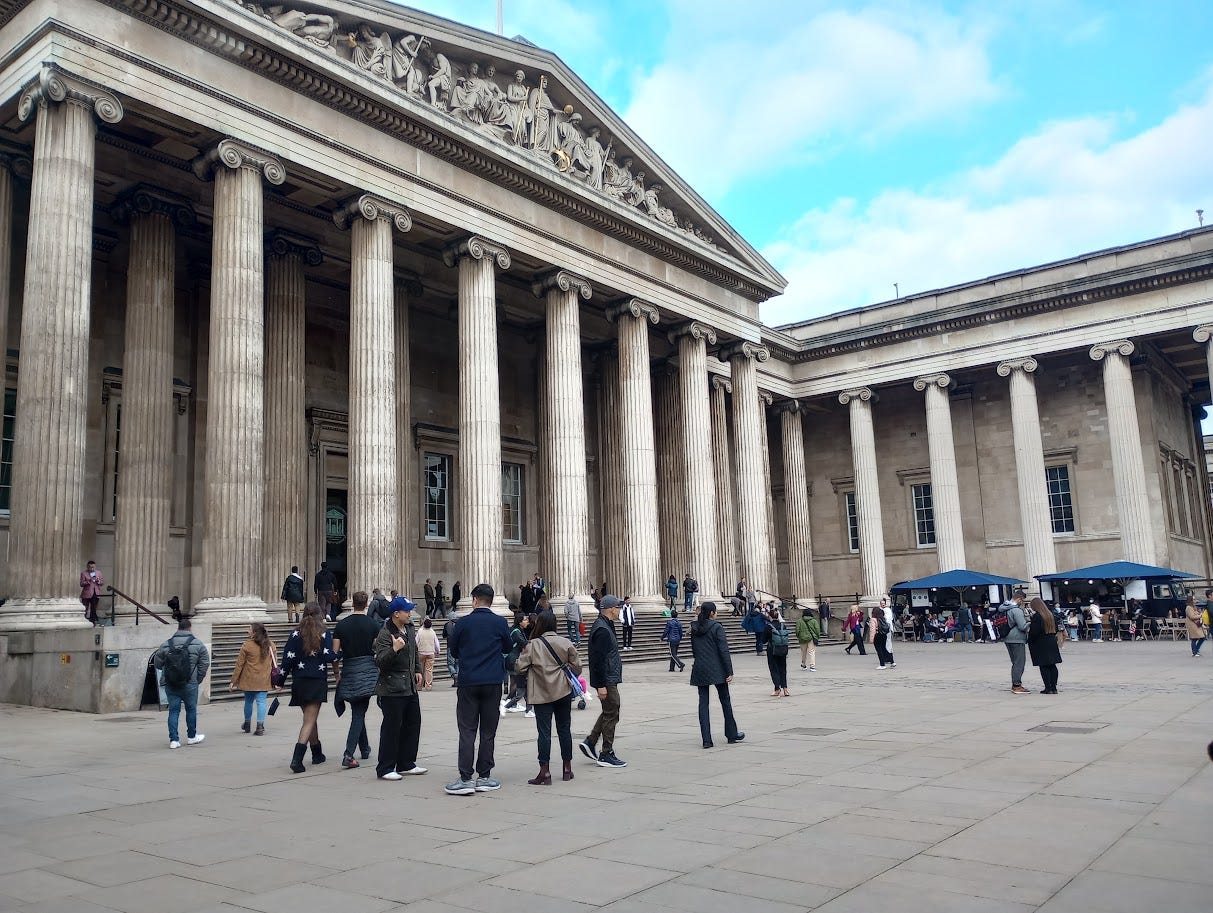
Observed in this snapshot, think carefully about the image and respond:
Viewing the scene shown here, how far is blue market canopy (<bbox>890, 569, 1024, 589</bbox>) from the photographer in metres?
35.0

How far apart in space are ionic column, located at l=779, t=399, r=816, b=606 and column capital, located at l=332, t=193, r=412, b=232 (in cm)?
2274

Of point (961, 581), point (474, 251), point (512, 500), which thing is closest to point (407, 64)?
point (474, 251)

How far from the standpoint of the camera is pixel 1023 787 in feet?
26.8

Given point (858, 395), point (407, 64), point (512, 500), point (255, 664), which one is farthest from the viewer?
point (858, 395)

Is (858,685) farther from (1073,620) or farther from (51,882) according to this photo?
(1073,620)

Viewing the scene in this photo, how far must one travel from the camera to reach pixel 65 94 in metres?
18.2

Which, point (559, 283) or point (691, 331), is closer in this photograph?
point (559, 283)

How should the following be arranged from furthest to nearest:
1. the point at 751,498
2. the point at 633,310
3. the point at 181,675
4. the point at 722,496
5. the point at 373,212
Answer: the point at 722,496 → the point at 751,498 → the point at 633,310 → the point at 373,212 → the point at 181,675

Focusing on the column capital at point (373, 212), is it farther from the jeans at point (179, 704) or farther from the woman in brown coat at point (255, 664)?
the jeans at point (179, 704)

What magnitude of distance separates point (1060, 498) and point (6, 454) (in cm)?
3669

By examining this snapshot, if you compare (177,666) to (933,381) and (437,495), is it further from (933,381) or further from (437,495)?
(933,381)

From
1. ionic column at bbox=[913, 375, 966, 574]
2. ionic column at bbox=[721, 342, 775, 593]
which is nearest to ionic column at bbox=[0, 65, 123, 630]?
ionic column at bbox=[721, 342, 775, 593]

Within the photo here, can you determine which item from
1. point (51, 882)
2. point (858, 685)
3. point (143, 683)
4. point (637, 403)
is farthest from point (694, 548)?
point (51, 882)

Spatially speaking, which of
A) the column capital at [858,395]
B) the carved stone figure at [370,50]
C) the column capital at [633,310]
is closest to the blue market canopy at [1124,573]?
the column capital at [858,395]
